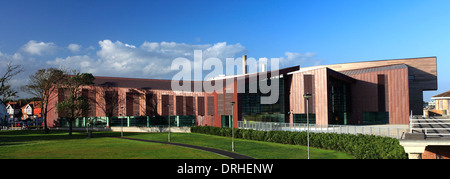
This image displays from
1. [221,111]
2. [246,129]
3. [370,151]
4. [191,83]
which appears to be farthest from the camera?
[191,83]

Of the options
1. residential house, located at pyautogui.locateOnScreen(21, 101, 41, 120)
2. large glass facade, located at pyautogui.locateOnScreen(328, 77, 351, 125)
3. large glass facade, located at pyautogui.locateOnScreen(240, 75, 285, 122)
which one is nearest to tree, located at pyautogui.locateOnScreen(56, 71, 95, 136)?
large glass facade, located at pyautogui.locateOnScreen(240, 75, 285, 122)

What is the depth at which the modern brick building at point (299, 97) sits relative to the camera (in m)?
51.0

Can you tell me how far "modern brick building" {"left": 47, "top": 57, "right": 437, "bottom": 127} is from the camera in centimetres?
5100

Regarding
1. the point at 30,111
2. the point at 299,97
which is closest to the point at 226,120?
the point at 299,97

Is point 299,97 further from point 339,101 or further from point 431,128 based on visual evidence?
point 431,128

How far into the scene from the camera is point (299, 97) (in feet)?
171

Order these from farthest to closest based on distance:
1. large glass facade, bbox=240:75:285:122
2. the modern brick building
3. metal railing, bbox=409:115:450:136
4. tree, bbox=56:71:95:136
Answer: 1. tree, bbox=56:71:95:136
2. the modern brick building
3. large glass facade, bbox=240:75:285:122
4. metal railing, bbox=409:115:450:136

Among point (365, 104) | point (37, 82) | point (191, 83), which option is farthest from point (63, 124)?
point (365, 104)

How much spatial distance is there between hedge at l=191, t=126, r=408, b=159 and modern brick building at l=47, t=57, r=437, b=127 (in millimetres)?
10218

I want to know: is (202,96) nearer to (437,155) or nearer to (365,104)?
(365,104)

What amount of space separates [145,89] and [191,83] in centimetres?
1258

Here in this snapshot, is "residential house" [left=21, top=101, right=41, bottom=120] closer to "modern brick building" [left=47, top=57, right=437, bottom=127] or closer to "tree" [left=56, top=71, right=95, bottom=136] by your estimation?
"modern brick building" [left=47, top=57, right=437, bottom=127]

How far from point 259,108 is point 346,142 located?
87.1 feet

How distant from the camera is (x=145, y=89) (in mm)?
66875
